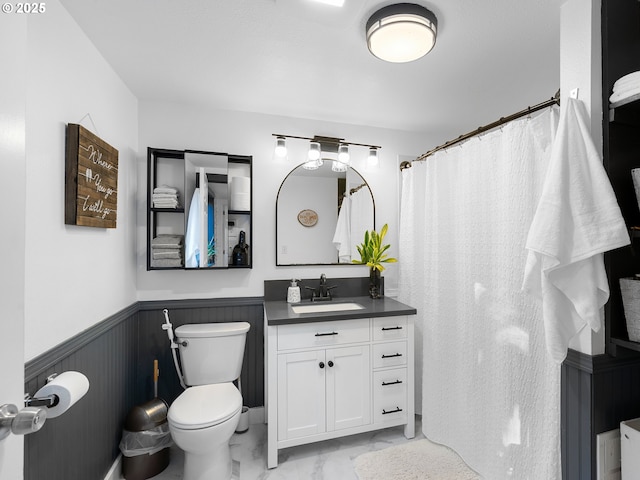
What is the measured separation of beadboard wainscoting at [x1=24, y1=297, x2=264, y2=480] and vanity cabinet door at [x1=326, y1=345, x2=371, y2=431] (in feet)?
2.25

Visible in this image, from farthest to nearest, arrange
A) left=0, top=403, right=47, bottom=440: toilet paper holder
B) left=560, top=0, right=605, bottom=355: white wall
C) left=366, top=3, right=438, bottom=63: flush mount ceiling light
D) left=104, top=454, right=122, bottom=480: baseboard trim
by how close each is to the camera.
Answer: left=104, top=454, right=122, bottom=480: baseboard trim
left=366, top=3, right=438, bottom=63: flush mount ceiling light
left=560, top=0, right=605, bottom=355: white wall
left=0, top=403, right=47, bottom=440: toilet paper holder

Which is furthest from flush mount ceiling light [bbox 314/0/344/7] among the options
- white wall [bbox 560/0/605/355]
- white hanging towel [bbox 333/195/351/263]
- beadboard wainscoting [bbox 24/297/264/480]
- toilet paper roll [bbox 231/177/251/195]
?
beadboard wainscoting [bbox 24/297/264/480]

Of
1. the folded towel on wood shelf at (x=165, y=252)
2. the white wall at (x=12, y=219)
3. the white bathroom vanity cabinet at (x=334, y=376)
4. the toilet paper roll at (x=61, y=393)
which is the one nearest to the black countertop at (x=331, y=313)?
the white bathroom vanity cabinet at (x=334, y=376)

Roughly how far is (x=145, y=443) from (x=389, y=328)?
66.5 inches

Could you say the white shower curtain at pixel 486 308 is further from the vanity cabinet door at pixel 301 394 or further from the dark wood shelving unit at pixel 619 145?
the vanity cabinet door at pixel 301 394

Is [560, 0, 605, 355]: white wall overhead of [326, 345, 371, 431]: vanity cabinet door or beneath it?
overhead

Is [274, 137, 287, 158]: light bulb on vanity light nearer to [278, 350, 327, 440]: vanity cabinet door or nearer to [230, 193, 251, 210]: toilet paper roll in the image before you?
[230, 193, 251, 210]: toilet paper roll

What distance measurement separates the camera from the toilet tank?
2037 mm

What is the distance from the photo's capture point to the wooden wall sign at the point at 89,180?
1358 mm

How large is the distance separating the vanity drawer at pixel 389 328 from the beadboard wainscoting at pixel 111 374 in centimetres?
93

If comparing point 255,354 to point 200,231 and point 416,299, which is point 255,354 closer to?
point 200,231

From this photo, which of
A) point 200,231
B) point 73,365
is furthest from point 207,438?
point 200,231

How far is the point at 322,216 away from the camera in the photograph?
2.61 m

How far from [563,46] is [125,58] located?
224 centimetres
